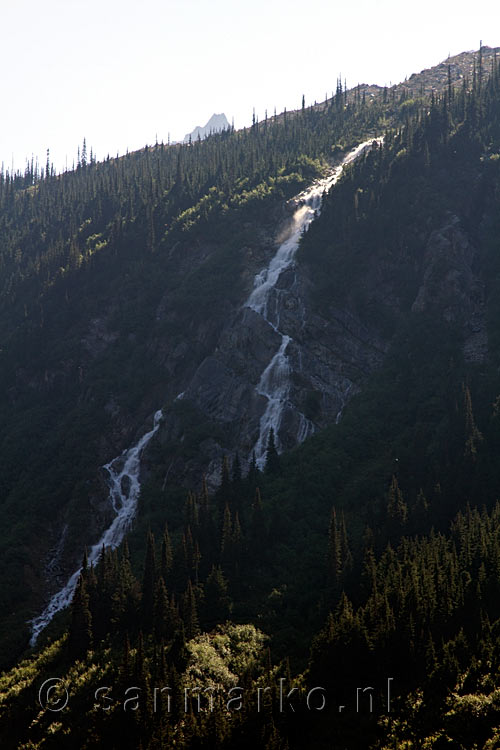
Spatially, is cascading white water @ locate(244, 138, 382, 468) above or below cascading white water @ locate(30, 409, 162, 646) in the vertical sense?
above

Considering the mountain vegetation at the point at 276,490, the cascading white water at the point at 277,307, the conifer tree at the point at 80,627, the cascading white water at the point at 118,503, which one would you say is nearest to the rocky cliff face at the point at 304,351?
the cascading white water at the point at 277,307

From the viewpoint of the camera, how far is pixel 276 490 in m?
96.5

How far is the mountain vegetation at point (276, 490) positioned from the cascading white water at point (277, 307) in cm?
421

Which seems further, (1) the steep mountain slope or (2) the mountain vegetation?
(1) the steep mountain slope

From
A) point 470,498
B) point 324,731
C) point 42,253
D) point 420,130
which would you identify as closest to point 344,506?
point 470,498

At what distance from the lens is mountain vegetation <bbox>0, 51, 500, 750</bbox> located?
5609 centimetres

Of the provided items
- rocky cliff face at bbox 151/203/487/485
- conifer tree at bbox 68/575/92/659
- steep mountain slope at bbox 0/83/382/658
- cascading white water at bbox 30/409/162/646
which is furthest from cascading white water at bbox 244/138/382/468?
conifer tree at bbox 68/575/92/659

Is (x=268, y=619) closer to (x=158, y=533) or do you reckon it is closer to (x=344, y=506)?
(x=344, y=506)

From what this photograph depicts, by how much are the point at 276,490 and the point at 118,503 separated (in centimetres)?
2989

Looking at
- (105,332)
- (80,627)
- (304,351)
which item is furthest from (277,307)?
(80,627)

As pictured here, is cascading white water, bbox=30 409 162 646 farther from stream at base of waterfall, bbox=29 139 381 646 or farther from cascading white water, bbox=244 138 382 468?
cascading white water, bbox=244 138 382 468

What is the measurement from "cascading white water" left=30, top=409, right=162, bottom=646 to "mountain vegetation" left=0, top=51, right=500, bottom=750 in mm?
2621

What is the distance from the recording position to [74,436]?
12706 centimetres

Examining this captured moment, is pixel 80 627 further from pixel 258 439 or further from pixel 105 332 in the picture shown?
pixel 105 332
